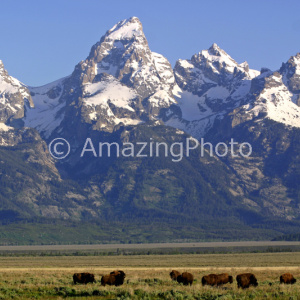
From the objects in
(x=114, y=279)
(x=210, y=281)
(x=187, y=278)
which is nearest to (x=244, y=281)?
(x=210, y=281)

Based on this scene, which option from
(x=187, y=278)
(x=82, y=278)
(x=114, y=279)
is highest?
(x=187, y=278)

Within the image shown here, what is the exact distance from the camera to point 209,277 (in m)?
99.1

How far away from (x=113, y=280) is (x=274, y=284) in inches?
857

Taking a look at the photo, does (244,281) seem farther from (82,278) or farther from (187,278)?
(82,278)

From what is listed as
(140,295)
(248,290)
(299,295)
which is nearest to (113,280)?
(140,295)

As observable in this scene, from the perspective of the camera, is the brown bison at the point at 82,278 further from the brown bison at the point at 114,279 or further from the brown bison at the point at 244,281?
the brown bison at the point at 244,281

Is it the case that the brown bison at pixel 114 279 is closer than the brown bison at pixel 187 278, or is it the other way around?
the brown bison at pixel 114 279

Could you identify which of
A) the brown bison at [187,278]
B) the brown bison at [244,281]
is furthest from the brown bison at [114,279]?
the brown bison at [244,281]

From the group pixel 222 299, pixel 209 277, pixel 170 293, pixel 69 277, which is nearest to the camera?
pixel 222 299

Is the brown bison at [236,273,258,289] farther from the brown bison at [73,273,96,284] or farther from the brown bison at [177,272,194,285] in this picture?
the brown bison at [73,273,96,284]

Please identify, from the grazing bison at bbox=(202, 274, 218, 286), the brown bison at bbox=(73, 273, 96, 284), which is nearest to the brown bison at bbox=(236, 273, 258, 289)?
the grazing bison at bbox=(202, 274, 218, 286)

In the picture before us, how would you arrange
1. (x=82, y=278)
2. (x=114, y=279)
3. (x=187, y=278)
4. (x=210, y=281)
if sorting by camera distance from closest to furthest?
(x=210, y=281) → (x=187, y=278) → (x=114, y=279) → (x=82, y=278)

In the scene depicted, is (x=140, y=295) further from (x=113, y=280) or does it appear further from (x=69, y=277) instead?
(x=69, y=277)

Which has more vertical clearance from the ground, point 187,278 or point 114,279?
point 187,278
